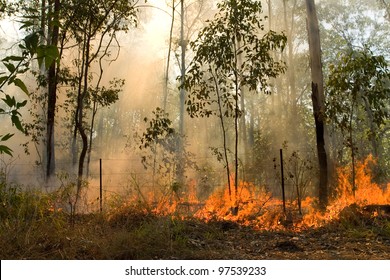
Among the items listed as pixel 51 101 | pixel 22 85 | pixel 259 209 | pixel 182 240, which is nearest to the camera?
pixel 22 85

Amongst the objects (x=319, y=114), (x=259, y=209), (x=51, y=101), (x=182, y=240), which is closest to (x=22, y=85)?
(x=182, y=240)

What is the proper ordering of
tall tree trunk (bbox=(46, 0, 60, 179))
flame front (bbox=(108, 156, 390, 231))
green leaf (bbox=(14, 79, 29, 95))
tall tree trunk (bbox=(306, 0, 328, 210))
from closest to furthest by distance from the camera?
green leaf (bbox=(14, 79, 29, 95)) < flame front (bbox=(108, 156, 390, 231)) < tall tree trunk (bbox=(306, 0, 328, 210)) < tall tree trunk (bbox=(46, 0, 60, 179))

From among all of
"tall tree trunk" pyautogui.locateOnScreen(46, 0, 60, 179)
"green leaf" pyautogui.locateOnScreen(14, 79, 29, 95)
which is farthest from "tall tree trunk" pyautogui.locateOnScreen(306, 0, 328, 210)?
"green leaf" pyautogui.locateOnScreen(14, 79, 29, 95)

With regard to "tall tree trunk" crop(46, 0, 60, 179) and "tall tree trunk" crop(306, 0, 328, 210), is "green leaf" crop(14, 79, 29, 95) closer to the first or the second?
"tall tree trunk" crop(306, 0, 328, 210)

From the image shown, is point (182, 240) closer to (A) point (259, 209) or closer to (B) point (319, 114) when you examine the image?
(A) point (259, 209)

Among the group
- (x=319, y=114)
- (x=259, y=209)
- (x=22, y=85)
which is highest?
(x=319, y=114)

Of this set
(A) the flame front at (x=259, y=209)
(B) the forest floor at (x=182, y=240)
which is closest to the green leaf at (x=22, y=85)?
(B) the forest floor at (x=182, y=240)

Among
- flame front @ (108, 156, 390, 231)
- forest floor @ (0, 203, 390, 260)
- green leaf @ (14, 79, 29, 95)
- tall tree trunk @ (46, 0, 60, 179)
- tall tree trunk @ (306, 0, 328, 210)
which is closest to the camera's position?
green leaf @ (14, 79, 29, 95)

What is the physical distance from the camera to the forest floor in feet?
16.9

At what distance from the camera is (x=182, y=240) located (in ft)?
19.0

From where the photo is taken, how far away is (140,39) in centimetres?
3222

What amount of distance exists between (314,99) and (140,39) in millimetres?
23890

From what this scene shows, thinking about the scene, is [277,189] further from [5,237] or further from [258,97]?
[258,97]
